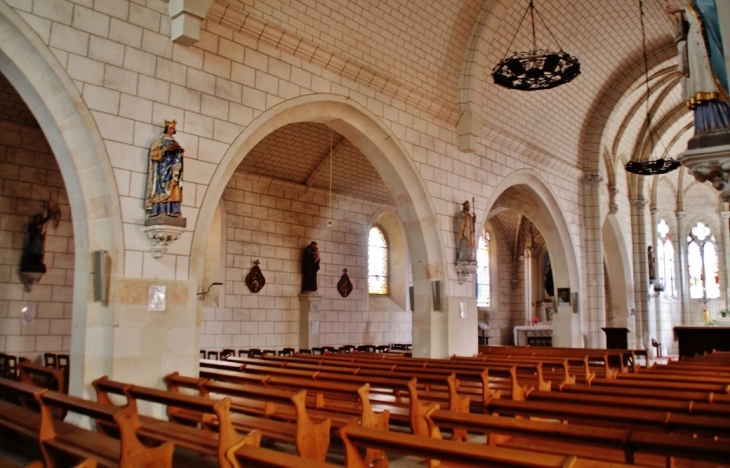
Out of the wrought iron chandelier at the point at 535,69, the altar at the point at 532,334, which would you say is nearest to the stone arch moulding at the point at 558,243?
the altar at the point at 532,334

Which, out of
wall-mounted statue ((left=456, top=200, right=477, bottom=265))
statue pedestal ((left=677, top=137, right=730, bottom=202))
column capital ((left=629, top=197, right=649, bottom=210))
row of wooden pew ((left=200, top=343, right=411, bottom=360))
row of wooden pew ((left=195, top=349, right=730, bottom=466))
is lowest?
row of wooden pew ((left=200, top=343, right=411, bottom=360))

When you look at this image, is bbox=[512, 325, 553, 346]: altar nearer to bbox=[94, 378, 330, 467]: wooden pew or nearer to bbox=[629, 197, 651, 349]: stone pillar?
bbox=[629, 197, 651, 349]: stone pillar

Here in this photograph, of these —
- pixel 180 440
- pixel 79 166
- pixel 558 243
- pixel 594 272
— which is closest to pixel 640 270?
pixel 594 272

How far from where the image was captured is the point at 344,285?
16.1m

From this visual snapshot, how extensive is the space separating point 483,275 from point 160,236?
667 inches

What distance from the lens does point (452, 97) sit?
12359 mm

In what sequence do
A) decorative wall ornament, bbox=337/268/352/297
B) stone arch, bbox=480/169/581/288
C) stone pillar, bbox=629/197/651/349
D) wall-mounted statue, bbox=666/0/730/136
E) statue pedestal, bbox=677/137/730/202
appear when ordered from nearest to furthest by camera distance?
1. statue pedestal, bbox=677/137/730/202
2. wall-mounted statue, bbox=666/0/730/136
3. stone arch, bbox=480/169/581/288
4. decorative wall ornament, bbox=337/268/352/297
5. stone pillar, bbox=629/197/651/349

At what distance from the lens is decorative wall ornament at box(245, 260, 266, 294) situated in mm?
13758

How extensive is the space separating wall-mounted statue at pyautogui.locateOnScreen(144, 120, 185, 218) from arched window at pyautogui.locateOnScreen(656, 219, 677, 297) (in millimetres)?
21699

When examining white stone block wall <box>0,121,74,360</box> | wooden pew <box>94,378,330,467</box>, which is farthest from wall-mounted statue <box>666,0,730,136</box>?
white stone block wall <box>0,121,74,360</box>

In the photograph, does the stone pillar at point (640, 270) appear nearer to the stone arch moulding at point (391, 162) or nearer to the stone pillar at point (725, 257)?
the stone pillar at point (725, 257)

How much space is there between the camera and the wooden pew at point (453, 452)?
2.41 metres

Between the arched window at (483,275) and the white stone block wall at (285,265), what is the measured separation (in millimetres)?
5741

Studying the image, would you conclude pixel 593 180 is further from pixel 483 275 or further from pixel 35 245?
pixel 35 245
